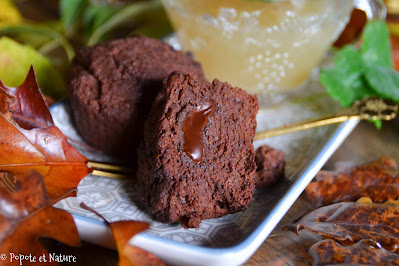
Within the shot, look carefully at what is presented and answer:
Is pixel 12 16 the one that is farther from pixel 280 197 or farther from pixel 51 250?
pixel 280 197

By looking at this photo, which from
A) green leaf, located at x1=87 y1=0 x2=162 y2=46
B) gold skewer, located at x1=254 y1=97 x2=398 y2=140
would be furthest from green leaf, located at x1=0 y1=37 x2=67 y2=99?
gold skewer, located at x1=254 y1=97 x2=398 y2=140

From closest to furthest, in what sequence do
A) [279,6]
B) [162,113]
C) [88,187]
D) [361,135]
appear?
[162,113]
[88,187]
[279,6]
[361,135]

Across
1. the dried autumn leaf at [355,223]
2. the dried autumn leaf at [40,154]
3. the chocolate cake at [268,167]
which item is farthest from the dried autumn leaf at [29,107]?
the dried autumn leaf at [355,223]

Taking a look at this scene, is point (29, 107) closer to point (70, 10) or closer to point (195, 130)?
point (195, 130)

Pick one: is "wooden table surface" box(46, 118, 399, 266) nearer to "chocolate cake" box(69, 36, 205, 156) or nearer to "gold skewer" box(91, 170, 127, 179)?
"gold skewer" box(91, 170, 127, 179)

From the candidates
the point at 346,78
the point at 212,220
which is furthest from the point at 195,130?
the point at 346,78

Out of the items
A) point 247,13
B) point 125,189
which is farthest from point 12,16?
point 125,189
